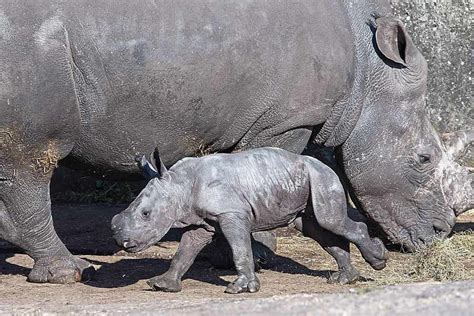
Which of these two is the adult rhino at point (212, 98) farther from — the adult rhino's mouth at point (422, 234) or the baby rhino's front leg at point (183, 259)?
the baby rhino's front leg at point (183, 259)

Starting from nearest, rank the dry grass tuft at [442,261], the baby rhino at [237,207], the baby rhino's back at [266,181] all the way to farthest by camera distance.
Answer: the baby rhino at [237,207] → the baby rhino's back at [266,181] → the dry grass tuft at [442,261]

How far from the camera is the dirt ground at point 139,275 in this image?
288 inches

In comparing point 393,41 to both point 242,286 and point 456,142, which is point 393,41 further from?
point 242,286

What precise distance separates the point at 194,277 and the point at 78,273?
714 millimetres

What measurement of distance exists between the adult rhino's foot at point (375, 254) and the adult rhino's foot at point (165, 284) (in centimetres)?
116

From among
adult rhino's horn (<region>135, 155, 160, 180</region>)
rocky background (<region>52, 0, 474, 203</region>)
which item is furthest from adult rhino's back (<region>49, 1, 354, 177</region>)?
rocky background (<region>52, 0, 474, 203</region>)

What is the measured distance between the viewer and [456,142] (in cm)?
938

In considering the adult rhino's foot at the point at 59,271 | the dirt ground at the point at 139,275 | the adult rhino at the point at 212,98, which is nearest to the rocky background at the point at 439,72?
the dirt ground at the point at 139,275

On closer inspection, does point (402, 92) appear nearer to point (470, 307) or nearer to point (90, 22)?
point (90, 22)

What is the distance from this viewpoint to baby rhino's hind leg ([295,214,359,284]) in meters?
7.90

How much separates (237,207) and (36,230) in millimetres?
1350

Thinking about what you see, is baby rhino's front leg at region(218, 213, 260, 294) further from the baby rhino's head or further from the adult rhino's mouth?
the adult rhino's mouth

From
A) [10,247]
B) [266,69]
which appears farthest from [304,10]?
[10,247]

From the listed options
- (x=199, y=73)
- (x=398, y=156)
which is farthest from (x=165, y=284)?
(x=398, y=156)
